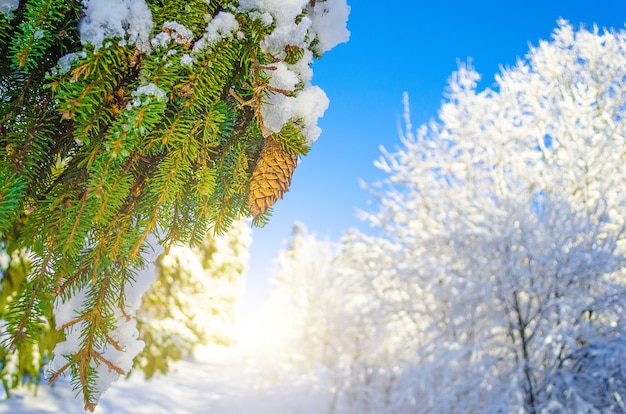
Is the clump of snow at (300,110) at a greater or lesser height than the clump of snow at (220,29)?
lesser

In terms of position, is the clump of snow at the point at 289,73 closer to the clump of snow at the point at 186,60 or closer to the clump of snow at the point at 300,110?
the clump of snow at the point at 300,110

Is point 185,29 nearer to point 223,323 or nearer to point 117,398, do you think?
point 117,398

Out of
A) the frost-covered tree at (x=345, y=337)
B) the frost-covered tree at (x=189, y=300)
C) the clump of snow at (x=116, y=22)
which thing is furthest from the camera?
the frost-covered tree at (x=345, y=337)

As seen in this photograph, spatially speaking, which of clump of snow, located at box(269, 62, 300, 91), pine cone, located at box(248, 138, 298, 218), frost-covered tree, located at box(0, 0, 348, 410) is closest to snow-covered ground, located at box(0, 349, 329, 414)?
frost-covered tree, located at box(0, 0, 348, 410)

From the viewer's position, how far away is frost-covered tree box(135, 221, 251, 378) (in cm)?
561

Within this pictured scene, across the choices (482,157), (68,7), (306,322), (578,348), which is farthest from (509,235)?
(306,322)

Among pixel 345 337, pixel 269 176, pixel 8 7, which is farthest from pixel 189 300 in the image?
pixel 8 7

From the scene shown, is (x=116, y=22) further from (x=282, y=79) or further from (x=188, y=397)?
(x=188, y=397)

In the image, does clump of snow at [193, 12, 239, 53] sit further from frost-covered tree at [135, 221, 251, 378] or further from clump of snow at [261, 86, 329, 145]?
frost-covered tree at [135, 221, 251, 378]

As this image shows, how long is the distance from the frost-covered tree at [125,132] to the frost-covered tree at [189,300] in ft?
4.12

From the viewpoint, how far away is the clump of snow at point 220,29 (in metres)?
1.09

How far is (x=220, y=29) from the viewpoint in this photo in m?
1.10

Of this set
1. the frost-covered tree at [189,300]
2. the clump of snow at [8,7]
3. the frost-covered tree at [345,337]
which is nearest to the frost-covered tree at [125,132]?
the clump of snow at [8,7]

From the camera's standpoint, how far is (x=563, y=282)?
4309 millimetres
